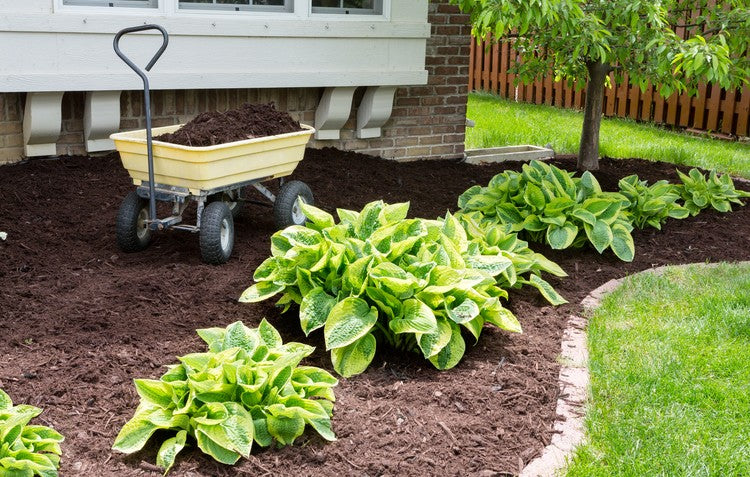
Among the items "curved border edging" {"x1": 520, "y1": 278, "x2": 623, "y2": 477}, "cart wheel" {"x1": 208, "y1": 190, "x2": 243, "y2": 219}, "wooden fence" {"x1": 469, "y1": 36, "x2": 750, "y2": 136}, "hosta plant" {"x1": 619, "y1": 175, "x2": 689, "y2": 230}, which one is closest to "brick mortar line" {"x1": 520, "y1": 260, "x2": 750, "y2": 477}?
"curved border edging" {"x1": 520, "y1": 278, "x2": 623, "y2": 477}

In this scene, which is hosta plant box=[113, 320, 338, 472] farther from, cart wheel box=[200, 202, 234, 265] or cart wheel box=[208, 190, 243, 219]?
cart wheel box=[208, 190, 243, 219]

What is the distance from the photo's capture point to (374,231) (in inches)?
162

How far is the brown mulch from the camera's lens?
14.9ft

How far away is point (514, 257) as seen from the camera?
441 cm

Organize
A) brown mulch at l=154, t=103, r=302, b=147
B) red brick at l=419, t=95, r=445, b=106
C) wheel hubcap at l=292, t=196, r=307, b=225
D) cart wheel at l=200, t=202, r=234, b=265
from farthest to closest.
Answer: red brick at l=419, t=95, r=445, b=106, wheel hubcap at l=292, t=196, r=307, b=225, brown mulch at l=154, t=103, r=302, b=147, cart wheel at l=200, t=202, r=234, b=265

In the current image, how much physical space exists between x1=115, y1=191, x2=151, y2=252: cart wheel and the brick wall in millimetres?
1759

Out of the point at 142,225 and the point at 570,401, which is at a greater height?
the point at 142,225

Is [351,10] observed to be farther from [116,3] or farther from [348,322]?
[348,322]

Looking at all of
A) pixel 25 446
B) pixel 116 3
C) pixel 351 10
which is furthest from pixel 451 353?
pixel 351 10

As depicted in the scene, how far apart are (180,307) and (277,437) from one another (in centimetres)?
126

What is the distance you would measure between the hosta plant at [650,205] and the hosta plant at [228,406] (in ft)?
10.7

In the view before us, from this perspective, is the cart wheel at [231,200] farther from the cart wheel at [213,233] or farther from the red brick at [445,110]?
the red brick at [445,110]

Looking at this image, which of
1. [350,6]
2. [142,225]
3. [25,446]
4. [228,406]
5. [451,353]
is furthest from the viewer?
[350,6]

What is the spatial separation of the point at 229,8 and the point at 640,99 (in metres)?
7.65
